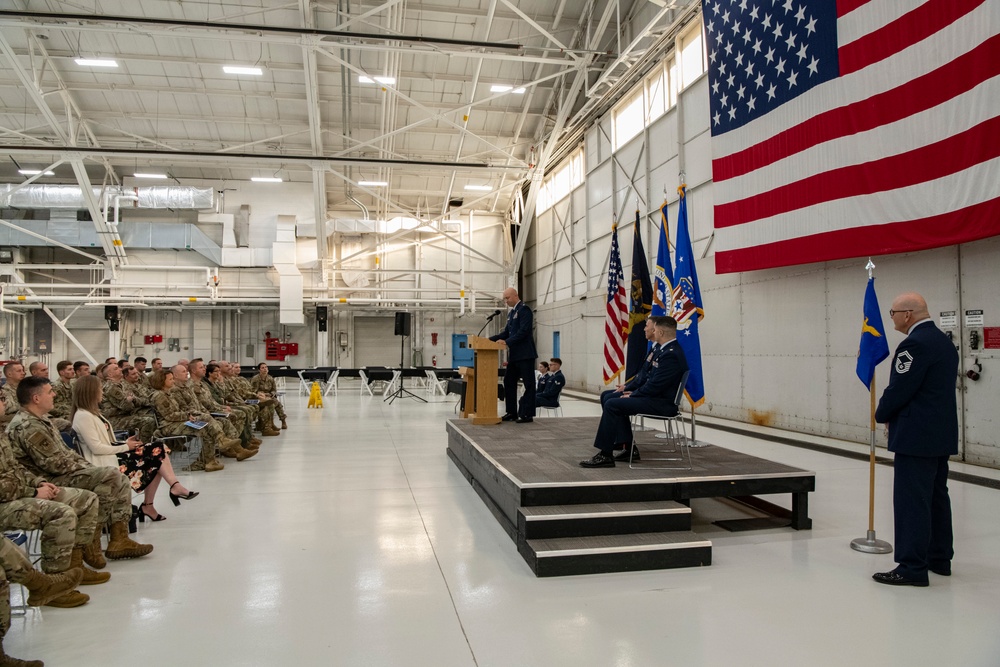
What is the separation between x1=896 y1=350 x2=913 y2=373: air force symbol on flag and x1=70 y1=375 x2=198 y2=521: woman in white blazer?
459cm

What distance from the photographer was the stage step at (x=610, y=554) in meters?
3.38

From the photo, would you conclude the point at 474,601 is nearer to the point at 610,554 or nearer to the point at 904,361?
the point at 610,554

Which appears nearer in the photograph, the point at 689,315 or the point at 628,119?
the point at 689,315

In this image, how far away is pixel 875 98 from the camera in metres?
6.83

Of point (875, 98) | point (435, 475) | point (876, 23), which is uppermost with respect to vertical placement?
point (876, 23)

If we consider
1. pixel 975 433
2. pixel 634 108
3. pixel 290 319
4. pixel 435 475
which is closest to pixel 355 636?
pixel 435 475

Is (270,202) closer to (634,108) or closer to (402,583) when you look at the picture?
(634,108)

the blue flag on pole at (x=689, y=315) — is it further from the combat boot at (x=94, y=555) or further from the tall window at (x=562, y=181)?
the tall window at (x=562, y=181)

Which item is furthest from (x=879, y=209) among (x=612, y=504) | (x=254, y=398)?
(x=254, y=398)

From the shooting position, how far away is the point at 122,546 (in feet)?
12.1

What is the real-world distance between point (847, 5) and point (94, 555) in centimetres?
882

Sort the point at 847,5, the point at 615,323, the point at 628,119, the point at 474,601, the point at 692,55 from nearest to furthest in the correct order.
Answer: the point at 474,601
the point at 847,5
the point at 615,323
the point at 692,55
the point at 628,119

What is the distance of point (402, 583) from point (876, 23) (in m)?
7.48

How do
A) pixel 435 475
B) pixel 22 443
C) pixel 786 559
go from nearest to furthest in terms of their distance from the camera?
pixel 22 443
pixel 786 559
pixel 435 475
